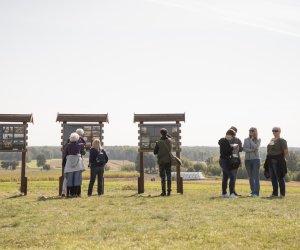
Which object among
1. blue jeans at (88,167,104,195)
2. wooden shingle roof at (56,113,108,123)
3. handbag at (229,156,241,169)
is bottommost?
blue jeans at (88,167,104,195)

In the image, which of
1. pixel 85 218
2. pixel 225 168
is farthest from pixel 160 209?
pixel 225 168

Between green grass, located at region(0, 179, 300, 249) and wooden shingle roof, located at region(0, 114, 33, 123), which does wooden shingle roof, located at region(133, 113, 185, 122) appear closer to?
wooden shingle roof, located at region(0, 114, 33, 123)

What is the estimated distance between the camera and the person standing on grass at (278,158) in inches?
579

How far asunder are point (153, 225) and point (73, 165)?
733 cm

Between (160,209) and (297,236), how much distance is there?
14.1ft

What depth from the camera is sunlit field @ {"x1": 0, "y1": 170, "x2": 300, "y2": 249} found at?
7.59 metres

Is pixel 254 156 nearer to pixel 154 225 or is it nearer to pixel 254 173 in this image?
pixel 254 173

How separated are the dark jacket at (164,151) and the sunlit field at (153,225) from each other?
3.13 meters

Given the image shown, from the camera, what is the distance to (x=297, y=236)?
7836mm

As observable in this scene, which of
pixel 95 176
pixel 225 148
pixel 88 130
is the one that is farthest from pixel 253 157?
pixel 88 130

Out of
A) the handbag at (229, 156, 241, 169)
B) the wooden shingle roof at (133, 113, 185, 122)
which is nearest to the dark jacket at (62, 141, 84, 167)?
the wooden shingle roof at (133, 113, 185, 122)

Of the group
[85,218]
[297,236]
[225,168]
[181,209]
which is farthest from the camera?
[225,168]

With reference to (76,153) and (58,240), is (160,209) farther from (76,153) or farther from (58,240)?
(76,153)

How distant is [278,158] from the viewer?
1483cm
